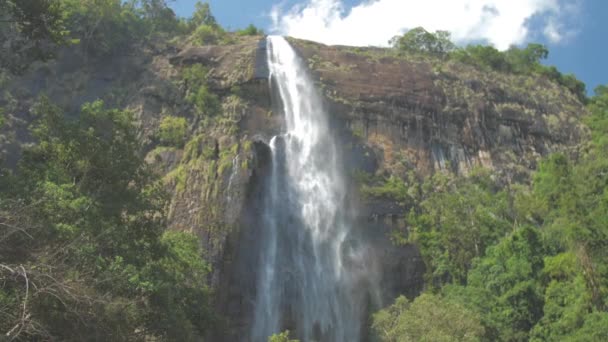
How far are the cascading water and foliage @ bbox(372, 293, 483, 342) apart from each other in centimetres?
354

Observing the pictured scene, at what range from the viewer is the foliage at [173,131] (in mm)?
30761

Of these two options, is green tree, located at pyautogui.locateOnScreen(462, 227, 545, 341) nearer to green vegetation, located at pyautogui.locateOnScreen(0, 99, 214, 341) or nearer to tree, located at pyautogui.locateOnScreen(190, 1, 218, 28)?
green vegetation, located at pyautogui.locateOnScreen(0, 99, 214, 341)

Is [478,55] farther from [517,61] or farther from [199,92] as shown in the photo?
[199,92]

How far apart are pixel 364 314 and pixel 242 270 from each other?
215 inches

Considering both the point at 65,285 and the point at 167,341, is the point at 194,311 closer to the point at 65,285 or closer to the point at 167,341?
the point at 167,341

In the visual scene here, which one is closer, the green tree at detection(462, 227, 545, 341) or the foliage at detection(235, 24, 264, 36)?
the green tree at detection(462, 227, 545, 341)

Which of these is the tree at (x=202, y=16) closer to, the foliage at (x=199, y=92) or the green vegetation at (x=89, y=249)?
the foliage at (x=199, y=92)

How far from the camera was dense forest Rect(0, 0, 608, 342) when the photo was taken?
8492mm

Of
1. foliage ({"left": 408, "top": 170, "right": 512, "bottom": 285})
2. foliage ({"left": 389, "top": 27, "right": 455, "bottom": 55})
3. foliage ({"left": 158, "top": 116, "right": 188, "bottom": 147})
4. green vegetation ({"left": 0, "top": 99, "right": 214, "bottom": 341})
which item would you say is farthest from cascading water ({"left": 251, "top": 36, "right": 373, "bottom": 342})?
foliage ({"left": 389, "top": 27, "right": 455, "bottom": 55})

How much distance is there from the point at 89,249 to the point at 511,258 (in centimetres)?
1939

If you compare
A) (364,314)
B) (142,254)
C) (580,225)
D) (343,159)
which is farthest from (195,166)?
(580,225)

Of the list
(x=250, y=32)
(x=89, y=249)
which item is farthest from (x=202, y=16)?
(x=89, y=249)

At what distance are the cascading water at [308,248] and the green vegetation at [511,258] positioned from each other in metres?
2.80

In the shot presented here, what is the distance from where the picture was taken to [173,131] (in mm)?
31000
